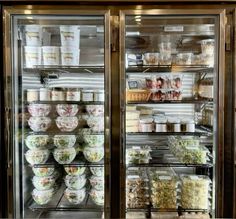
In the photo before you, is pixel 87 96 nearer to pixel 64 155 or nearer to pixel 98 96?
pixel 98 96

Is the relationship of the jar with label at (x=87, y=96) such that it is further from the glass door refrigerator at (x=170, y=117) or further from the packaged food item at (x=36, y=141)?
the packaged food item at (x=36, y=141)

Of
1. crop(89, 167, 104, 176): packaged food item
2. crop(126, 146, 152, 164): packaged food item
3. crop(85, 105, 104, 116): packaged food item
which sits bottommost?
crop(89, 167, 104, 176): packaged food item

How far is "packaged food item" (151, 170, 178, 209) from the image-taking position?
6.42 ft

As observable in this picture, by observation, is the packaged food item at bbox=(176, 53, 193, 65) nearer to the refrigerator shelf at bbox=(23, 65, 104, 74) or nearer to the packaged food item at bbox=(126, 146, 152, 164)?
the refrigerator shelf at bbox=(23, 65, 104, 74)

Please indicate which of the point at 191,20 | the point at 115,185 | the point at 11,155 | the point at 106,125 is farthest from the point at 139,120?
the point at 11,155

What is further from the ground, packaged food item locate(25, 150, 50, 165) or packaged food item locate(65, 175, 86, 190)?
packaged food item locate(25, 150, 50, 165)

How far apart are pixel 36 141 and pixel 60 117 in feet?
0.76

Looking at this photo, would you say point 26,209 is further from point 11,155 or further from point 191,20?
point 191,20

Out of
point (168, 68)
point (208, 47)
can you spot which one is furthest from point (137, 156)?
point (208, 47)

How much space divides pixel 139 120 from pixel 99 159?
39 centimetres

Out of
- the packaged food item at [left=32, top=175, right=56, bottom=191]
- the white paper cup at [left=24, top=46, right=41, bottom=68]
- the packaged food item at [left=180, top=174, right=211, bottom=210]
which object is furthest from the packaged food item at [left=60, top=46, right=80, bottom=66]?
the packaged food item at [left=180, top=174, right=211, bottom=210]

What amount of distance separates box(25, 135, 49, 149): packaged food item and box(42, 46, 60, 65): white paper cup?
516mm

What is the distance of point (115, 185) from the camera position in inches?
70.0

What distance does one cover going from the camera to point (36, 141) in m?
1.99
